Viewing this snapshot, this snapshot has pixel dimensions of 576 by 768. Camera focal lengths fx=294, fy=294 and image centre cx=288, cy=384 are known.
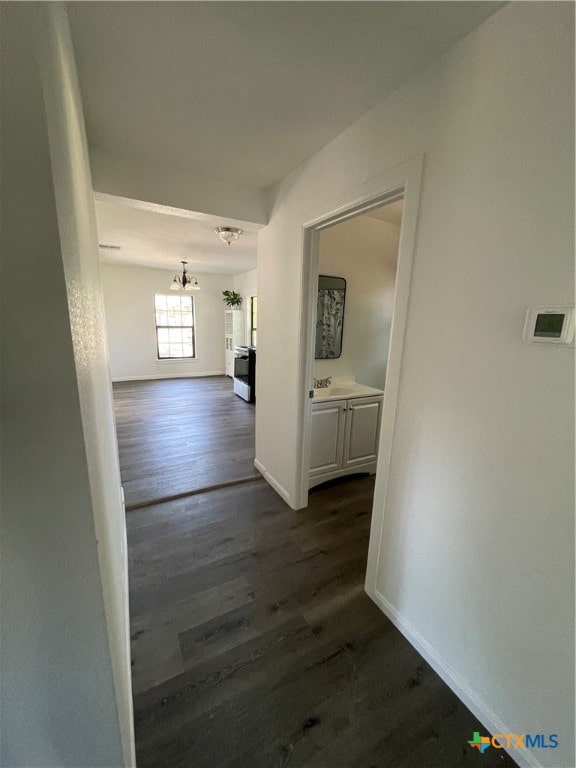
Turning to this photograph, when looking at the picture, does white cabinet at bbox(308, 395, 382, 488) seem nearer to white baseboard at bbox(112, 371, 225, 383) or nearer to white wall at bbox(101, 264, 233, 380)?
white wall at bbox(101, 264, 233, 380)

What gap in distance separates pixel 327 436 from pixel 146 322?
5.87 m

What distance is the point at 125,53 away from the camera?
116cm

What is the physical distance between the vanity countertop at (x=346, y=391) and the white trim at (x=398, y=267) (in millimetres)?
759

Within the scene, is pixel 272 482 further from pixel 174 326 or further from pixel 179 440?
pixel 174 326

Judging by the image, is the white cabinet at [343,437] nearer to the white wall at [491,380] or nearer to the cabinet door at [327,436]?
the cabinet door at [327,436]

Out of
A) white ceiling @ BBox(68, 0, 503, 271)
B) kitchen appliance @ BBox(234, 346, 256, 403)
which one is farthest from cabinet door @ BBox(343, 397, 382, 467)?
kitchen appliance @ BBox(234, 346, 256, 403)

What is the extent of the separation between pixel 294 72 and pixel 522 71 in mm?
830

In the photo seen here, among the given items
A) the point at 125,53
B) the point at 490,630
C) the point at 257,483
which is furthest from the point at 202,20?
the point at 257,483

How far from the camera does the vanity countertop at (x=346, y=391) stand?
109 inches

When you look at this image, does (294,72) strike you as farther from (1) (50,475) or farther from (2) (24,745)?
(2) (24,745)

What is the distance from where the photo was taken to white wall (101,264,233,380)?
21.0 feet

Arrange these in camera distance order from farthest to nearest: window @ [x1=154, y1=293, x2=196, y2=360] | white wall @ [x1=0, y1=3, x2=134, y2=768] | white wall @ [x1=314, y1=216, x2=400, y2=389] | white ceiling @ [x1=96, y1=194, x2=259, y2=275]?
window @ [x1=154, y1=293, x2=196, y2=360], white wall @ [x1=314, y1=216, x2=400, y2=389], white ceiling @ [x1=96, y1=194, x2=259, y2=275], white wall @ [x1=0, y1=3, x2=134, y2=768]

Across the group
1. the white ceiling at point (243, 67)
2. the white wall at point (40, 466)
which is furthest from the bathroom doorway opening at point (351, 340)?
the white wall at point (40, 466)

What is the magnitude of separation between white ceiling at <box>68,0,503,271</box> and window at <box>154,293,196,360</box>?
18.0ft
